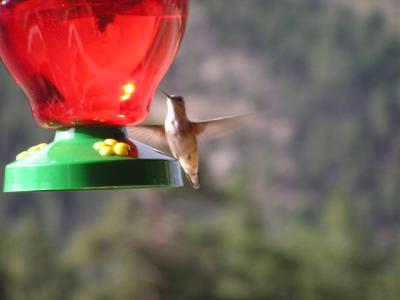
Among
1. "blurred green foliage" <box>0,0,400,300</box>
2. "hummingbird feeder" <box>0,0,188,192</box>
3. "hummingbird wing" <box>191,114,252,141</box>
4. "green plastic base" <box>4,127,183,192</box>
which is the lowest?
"blurred green foliage" <box>0,0,400,300</box>

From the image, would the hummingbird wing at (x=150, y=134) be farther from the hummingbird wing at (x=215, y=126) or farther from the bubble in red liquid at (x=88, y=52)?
the bubble in red liquid at (x=88, y=52)

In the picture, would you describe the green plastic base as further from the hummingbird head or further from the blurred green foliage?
the blurred green foliage

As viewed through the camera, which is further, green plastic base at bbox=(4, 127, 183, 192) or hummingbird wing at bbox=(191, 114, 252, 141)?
hummingbird wing at bbox=(191, 114, 252, 141)

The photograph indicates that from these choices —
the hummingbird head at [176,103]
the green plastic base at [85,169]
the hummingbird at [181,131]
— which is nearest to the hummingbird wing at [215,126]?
the hummingbird at [181,131]

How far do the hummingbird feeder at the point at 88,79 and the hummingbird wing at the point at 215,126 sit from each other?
2.42ft

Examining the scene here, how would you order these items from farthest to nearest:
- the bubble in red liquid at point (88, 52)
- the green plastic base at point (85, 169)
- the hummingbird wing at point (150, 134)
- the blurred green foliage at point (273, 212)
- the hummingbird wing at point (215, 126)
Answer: the blurred green foliage at point (273, 212) < the hummingbird wing at point (215, 126) < the hummingbird wing at point (150, 134) < the bubble in red liquid at point (88, 52) < the green plastic base at point (85, 169)

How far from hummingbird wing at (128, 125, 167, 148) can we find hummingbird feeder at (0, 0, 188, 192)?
50 centimetres

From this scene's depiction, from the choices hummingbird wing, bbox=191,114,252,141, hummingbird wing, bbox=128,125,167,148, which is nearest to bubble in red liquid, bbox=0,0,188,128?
hummingbird wing, bbox=128,125,167,148

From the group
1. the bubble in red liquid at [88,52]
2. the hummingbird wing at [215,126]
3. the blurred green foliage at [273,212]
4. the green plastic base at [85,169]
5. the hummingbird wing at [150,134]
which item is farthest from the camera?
the blurred green foliage at [273,212]

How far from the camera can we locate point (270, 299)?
17000 millimetres

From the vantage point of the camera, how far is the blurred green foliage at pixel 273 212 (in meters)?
16.1

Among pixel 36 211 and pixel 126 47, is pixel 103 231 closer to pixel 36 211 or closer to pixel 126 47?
pixel 126 47

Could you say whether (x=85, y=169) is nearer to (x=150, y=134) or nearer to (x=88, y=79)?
(x=88, y=79)

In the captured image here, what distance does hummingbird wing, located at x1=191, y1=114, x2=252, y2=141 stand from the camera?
3439 millimetres
